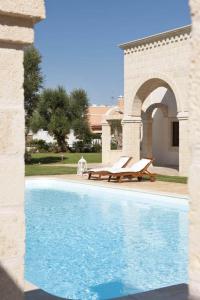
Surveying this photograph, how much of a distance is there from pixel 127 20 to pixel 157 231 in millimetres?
30159

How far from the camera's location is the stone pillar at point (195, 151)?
1170mm

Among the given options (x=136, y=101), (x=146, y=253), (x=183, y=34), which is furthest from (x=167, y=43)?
(x=146, y=253)

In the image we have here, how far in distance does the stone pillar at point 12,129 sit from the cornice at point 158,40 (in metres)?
16.0

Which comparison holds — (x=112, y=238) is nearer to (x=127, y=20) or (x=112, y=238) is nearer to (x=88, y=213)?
(x=88, y=213)

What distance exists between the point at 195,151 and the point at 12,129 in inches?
57.3

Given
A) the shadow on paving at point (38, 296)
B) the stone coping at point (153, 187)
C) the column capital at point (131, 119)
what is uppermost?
the column capital at point (131, 119)

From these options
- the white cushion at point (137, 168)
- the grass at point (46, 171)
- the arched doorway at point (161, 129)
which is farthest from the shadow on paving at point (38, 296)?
the arched doorway at point (161, 129)

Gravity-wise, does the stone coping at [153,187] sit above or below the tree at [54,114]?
below

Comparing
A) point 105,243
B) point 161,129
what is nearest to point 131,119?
point 161,129

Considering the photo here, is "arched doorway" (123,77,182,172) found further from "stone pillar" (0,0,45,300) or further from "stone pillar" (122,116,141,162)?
"stone pillar" (0,0,45,300)

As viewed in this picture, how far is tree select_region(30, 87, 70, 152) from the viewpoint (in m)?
40.5

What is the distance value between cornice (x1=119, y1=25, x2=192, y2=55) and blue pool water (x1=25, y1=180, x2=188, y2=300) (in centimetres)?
735

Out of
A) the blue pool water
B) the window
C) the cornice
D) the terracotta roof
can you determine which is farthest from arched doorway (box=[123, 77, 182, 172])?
the terracotta roof

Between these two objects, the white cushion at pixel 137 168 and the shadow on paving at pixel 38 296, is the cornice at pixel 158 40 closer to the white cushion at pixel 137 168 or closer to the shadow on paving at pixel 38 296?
the white cushion at pixel 137 168
